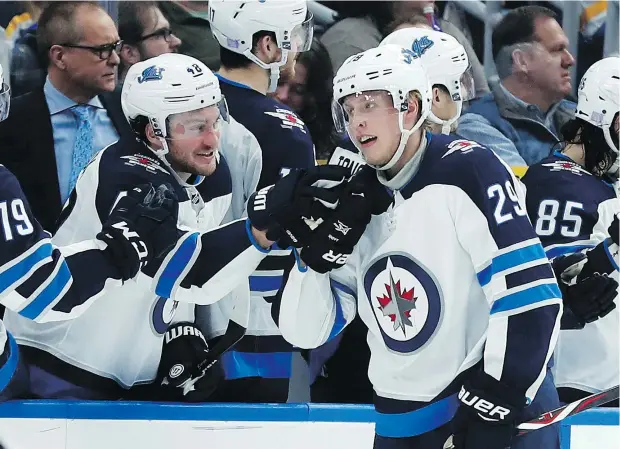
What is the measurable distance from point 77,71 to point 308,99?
0.74 m

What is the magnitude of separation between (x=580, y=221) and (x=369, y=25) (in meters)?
1.19

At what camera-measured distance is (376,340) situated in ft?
7.87

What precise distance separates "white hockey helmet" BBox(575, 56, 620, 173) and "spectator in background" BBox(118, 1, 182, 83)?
129 centimetres

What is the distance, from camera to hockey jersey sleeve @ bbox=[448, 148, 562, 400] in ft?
7.07

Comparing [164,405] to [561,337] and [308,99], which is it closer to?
[561,337]

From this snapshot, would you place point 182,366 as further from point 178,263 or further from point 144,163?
point 144,163

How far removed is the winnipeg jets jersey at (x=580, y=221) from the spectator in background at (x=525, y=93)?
887mm

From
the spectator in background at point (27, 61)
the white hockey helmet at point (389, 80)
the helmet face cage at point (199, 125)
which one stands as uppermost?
the white hockey helmet at point (389, 80)

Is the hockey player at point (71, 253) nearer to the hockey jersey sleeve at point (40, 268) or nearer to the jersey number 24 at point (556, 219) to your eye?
the hockey jersey sleeve at point (40, 268)

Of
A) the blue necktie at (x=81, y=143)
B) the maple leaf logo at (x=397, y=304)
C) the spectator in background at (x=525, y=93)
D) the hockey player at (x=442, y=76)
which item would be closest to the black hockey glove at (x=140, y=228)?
the maple leaf logo at (x=397, y=304)

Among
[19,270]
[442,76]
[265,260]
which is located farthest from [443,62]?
[19,270]

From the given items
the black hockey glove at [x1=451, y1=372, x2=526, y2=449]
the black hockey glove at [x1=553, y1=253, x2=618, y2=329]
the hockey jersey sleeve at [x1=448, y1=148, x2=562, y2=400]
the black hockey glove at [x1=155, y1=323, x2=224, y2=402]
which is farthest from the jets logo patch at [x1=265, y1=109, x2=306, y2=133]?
the black hockey glove at [x1=451, y1=372, x2=526, y2=449]

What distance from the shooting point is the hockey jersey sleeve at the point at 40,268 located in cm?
246

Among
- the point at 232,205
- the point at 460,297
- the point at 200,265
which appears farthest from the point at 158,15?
the point at 460,297
